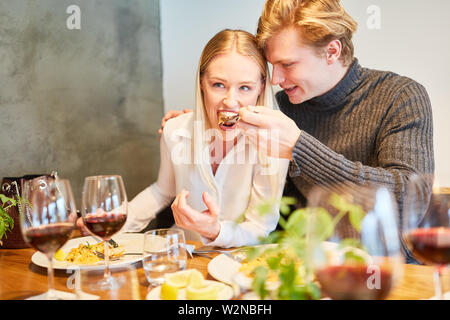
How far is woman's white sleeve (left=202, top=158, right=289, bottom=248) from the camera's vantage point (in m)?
1.31

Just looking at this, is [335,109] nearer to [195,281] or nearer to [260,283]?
[195,281]

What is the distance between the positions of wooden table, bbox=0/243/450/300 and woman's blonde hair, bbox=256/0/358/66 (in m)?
0.94

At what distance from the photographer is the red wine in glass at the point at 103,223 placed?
36.9 inches

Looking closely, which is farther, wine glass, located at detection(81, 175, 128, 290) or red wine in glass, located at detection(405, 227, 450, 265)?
wine glass, located at detection(81, 175, 128, 290)

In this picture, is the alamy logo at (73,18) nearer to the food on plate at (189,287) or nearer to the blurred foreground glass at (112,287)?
the blurred foreground glass at (112,287)

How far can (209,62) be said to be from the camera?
1621 mm

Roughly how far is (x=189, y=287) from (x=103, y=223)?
289 millimetres

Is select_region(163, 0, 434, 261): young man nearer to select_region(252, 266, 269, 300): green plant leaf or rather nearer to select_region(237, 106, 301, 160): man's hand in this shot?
select_region(237, 106, 301, 160): man's hand

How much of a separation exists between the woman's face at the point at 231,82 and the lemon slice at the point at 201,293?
89 centimetres

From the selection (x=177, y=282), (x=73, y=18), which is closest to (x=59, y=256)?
(x=177, y=282)

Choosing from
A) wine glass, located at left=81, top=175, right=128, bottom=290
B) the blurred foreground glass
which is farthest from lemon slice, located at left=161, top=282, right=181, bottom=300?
wine glass, located at left=81, top=175, right=128, bottom=290

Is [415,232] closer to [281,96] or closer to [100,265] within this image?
[100,265]

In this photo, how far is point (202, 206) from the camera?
1.81 meters
